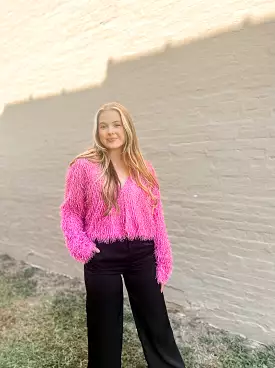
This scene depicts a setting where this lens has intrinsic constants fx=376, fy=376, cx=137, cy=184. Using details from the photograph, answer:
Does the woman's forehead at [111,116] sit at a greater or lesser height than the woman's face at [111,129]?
greater

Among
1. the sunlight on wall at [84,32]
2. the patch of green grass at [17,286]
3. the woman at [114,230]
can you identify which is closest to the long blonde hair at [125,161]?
the woman at [114,230]

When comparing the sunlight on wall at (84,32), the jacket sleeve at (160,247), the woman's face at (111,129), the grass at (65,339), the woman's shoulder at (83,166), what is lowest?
the grass at (65,339)

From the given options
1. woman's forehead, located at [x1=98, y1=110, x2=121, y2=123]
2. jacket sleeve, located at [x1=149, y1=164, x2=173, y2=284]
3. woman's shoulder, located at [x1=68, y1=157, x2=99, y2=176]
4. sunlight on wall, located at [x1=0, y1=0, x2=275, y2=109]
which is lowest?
jacket sleeve, located at [x1=149, y1=164, x2=173, y2=284]

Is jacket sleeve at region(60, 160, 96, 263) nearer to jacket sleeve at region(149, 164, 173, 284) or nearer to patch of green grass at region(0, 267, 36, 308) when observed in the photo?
jacket sleeve at region(149, 164, 173, 284)

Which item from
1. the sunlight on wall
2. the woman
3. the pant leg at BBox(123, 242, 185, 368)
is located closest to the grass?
the pant leg at BBox(123, 242, 185, 368)

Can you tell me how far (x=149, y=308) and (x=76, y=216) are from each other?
25.9 inches

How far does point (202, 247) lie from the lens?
296cm

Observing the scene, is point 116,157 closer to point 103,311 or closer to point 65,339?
point 103,311

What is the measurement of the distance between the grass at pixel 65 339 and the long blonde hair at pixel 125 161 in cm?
125

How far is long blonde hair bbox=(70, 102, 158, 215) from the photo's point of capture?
196 cm

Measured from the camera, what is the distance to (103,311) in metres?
2.03

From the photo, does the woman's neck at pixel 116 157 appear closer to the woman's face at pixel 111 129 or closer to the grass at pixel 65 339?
the woman's face at pixel 111 129

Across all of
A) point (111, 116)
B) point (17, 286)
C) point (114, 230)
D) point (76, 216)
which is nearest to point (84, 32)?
point (111, 116)

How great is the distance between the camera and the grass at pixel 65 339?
2574 millimetres
